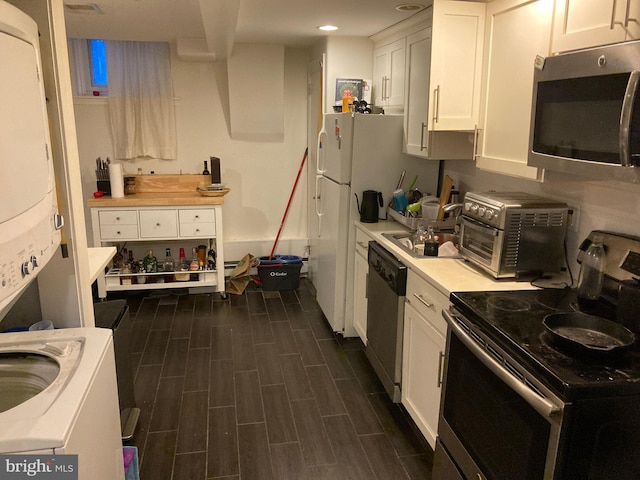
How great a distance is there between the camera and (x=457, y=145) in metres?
2.95

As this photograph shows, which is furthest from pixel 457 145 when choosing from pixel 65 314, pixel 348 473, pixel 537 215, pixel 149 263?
pixel 149 263

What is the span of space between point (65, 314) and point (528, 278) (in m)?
1.80

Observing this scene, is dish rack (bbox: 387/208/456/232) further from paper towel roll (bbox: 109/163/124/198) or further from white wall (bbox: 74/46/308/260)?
paper towel roll (bbox: 109/163/124/198)

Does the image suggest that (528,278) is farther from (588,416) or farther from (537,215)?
(588,416)

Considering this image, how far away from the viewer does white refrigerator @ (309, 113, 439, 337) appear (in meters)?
3.34

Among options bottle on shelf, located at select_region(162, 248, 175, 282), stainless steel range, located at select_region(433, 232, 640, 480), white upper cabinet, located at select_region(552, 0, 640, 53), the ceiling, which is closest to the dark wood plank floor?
bottle on shelf, located at select_region(162, 248, 175, 282)

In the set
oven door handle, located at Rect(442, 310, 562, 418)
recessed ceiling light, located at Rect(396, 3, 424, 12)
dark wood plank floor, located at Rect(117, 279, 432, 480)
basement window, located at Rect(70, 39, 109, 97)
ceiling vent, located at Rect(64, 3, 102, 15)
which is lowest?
dark wood plank floor, located at Rect(117, 279, 432, 480)

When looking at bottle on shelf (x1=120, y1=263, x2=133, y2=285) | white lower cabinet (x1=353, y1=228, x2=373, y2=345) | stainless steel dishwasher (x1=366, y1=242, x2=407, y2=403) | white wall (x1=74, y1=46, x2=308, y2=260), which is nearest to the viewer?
stainless steel dishwasher (x1=366, y1=242, x2=407, y2=403)

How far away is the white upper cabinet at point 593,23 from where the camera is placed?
1501mm

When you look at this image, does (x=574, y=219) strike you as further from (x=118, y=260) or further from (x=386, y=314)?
(x=118, y=260)

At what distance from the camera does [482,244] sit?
2.22m

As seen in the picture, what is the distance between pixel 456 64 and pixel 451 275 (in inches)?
41.5

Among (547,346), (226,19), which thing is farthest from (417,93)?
(547,346)

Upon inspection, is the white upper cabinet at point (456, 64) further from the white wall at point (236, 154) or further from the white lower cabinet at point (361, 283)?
the white wall at point (236, 154)
